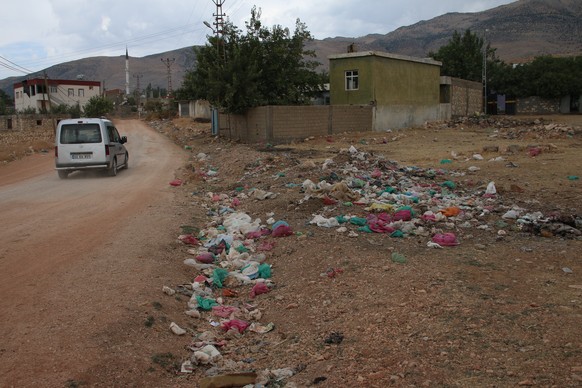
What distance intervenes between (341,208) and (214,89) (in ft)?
59.0

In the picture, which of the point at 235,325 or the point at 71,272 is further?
the point at 71,272

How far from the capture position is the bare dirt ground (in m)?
3.73

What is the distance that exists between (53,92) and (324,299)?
87.1 meters

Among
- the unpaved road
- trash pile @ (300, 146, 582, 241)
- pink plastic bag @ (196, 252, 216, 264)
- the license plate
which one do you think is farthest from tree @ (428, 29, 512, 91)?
pink plastic bag @ (196, 252, 216, 264)

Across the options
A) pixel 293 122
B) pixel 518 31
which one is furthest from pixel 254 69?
pixel 518 31

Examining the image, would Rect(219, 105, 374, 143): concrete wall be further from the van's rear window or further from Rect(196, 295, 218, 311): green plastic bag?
Rect(196, 295, 218, 311): green plastic bag

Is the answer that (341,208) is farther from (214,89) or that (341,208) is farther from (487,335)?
(214,89)

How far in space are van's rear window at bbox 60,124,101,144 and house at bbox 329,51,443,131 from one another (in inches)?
713

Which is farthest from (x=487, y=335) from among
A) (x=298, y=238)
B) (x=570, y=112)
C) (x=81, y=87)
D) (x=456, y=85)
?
(x=81, y=87)

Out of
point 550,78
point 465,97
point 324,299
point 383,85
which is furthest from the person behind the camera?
point 550,78

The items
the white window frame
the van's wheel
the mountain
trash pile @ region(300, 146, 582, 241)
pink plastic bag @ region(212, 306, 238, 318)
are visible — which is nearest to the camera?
pink plastic bag @ region(212, 306, 238, 318)

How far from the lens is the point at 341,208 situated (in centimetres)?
908

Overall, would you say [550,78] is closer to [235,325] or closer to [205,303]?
[205,303]

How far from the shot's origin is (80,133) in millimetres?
14836
